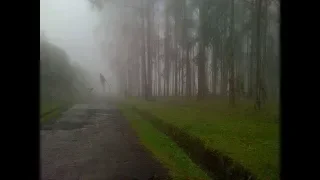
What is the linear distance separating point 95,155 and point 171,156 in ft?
6.02

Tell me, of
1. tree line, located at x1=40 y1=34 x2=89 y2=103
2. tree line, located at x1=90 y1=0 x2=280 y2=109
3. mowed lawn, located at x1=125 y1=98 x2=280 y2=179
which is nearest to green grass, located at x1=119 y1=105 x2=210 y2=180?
mowed lawn, located at x1=125 y1=98 x2=280 y2=179

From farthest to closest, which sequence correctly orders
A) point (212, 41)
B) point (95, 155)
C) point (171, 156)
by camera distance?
point (212, 41), point (95, 155), point (171, 156)

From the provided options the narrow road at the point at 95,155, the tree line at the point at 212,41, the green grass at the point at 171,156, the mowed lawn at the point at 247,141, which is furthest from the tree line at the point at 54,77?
the mowed lawn at the point at 247,141

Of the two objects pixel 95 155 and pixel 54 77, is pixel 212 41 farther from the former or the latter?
pixel 95 155

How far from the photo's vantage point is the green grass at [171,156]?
740cm

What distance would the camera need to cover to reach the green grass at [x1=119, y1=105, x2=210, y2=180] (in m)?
7.40

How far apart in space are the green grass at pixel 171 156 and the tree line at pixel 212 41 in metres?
5.69

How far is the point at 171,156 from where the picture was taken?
9117 millimetres

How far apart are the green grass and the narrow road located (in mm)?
214

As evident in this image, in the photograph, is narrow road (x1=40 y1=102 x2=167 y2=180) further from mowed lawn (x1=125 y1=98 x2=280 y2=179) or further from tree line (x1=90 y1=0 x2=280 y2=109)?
tree line (x1=90 y1=0 x2=280 y2=109)

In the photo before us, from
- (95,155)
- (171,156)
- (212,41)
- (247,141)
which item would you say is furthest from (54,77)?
(247,141)
